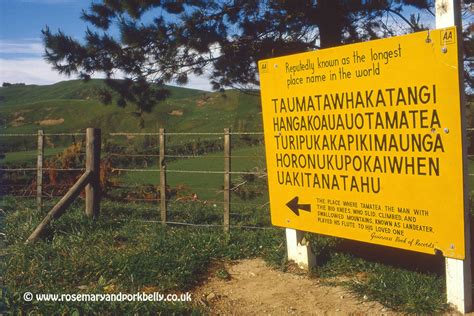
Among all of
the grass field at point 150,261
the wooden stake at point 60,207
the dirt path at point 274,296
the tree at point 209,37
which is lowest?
the dirt path at point 274,296

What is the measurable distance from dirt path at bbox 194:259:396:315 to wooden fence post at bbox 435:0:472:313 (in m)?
0.47

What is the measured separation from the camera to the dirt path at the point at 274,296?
4.14 meters

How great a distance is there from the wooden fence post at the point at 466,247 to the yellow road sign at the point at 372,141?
6 cm

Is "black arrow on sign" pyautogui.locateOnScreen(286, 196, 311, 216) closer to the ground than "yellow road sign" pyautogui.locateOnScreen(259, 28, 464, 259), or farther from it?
closer to the ground

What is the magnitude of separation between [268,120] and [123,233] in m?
2.47

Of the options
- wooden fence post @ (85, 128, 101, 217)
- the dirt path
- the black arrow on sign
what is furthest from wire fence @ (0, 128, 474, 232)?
the dirt path

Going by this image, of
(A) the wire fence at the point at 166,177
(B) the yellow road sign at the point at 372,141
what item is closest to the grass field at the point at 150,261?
(B) the yellow road sign at the point at 372,141

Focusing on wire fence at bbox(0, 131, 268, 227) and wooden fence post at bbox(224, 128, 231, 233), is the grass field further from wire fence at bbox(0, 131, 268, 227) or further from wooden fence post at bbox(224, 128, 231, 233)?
wire fence at bbox(0, 131, 268, 227)

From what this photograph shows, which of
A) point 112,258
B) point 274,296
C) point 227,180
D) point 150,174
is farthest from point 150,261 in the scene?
point 150,174

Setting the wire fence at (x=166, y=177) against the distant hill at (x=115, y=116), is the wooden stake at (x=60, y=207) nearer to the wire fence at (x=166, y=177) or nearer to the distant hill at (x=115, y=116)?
the wire fence at (x=166, y=177)

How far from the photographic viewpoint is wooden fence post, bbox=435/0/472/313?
3.73 m

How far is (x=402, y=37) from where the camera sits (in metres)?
3.95

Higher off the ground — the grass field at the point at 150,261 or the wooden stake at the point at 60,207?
the wooden stake at the point at 60,207

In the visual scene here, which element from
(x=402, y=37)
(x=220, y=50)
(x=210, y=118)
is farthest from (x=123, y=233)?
(x=210, y=118)
